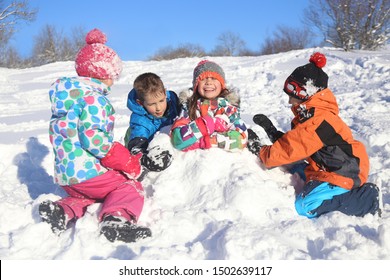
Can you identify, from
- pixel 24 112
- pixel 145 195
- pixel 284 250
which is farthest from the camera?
pixel 24 112

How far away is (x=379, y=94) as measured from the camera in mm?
6332

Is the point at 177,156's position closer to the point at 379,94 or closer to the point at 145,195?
the point at 145,195

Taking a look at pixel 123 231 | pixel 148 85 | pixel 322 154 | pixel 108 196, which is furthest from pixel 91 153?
pixel 322 154

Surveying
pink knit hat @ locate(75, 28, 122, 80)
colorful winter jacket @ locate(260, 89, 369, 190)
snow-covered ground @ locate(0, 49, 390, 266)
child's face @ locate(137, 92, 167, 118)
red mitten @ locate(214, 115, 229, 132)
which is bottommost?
snow-covered ground @ locate(0, 49, 390, 266)

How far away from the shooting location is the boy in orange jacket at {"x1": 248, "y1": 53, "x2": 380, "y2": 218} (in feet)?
9.07

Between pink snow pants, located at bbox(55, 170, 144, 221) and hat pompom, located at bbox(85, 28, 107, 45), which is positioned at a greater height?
hat pompom, located at bbox(85, 28, 107, 45)

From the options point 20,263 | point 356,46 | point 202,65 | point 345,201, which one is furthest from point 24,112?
point 356,46

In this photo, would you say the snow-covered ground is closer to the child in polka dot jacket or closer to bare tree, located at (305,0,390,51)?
the child in polka dot jacket

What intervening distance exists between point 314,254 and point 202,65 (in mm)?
1907

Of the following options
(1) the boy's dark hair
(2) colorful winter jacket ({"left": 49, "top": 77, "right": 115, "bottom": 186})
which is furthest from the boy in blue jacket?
(2) colorful winter jacket ({"left": 49, "top": 77, "right": 115, "bottom": 186})

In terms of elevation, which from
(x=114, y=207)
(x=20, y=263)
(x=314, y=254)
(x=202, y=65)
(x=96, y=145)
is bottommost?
(x=314, y=254)

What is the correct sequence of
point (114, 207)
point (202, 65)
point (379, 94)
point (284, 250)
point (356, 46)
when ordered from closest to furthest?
1. point (284, 250)
2. point (114, 207)
3. point (202, 65)
4. point (379, 94)
5. point (356, 46)

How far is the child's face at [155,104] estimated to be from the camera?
3367 mm

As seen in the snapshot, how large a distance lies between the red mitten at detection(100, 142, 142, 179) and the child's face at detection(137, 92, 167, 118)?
0.71 metres
